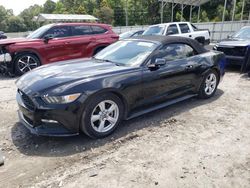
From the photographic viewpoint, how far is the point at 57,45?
8594mm

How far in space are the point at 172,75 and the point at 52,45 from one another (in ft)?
17.5

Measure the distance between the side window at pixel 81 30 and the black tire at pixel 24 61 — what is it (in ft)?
5.77

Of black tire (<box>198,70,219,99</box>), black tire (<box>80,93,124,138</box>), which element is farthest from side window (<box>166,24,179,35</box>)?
black tire (<box>80,93,124,138</box>)

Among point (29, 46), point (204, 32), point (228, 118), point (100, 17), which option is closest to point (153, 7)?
point (100, 17)

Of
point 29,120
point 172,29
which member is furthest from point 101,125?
point 172,29

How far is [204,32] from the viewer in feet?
41.7

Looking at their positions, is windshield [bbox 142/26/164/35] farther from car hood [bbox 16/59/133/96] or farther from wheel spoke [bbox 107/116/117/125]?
wheel spoke [bbox 107/116/117/125]

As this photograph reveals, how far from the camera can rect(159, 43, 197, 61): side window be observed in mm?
4613

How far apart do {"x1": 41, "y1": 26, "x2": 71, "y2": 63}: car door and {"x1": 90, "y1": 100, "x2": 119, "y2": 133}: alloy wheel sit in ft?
17.9

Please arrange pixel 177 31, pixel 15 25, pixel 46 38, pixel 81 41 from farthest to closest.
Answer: pixel 15 25, pixel 177 31, pixel 81 41, pixel 46 38

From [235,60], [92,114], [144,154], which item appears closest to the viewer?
[144,154]

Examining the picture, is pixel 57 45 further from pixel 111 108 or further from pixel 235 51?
pixel 235 51

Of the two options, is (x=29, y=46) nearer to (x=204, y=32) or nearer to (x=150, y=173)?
(x=150, y=173)

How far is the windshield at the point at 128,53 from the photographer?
14.2ft
